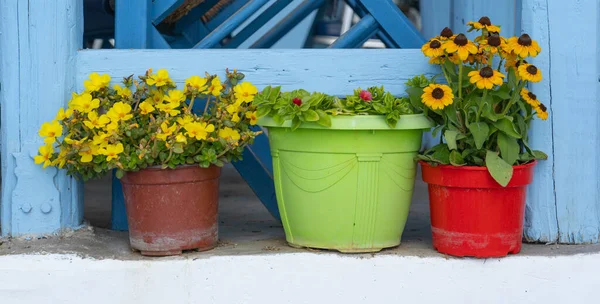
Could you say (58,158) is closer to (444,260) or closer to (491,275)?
(444,260)

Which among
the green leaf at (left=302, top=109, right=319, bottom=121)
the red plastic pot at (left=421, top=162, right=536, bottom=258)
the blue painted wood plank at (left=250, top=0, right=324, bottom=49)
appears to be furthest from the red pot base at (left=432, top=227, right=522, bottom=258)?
the blue painted wood plank at (left=250, top=0, right=324, bottom=49)

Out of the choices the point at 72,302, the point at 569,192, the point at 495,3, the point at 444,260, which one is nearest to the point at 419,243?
the point at 444,260

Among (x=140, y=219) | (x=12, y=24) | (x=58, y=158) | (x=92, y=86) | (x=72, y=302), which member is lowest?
(x=72, y=302)

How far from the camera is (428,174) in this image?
2354mm

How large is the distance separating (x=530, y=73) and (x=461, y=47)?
0.20 m

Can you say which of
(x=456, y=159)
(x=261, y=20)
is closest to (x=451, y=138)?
(x=456, y=159)

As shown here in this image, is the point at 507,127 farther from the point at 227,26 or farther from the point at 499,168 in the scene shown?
the point at 227,26

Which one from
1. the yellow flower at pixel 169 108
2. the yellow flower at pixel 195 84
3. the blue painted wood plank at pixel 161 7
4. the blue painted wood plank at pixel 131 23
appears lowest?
the yellow flower at pixel 169 108

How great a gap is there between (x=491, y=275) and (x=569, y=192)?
0.37 meters

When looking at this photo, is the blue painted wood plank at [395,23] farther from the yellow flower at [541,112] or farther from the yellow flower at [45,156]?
the yellow flower at [45,156]

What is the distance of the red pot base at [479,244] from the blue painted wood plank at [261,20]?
1.28 meters

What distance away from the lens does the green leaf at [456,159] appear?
2.27 meters

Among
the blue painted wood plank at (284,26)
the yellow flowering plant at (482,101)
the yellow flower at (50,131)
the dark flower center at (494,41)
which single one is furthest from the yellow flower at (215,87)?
the blue painted wood plank at (284,26)

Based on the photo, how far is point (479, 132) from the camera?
7.37ft
